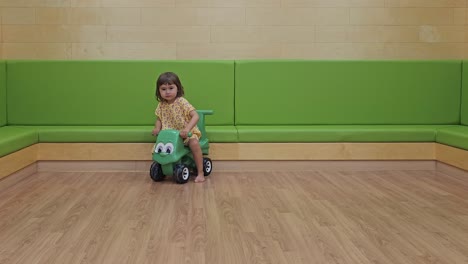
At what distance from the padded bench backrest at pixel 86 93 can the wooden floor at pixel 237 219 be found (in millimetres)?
898

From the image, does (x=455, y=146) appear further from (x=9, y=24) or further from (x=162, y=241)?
(x=9, y=24)

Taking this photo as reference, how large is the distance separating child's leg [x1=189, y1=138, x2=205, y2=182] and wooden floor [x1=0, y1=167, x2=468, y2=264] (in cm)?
9

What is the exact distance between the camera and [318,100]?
20.1 ft

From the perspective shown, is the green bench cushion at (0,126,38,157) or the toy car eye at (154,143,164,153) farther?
the toy car eye at (154,143,164,153)

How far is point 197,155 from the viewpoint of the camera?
16.6ft

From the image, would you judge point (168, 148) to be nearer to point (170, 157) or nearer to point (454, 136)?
point (170, 157)

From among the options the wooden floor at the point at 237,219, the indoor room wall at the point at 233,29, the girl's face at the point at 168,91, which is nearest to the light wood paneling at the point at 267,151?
the wooden floor at the point at 237,219

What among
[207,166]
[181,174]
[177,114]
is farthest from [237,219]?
[177,114]

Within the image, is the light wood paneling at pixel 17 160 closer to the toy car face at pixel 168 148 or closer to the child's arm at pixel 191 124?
the toy car face at pixel 168 148

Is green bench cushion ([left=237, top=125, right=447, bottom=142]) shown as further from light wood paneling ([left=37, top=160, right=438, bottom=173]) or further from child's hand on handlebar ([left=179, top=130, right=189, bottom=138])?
child's hand on handlebar ([left=179, top=130, right=189, bottom=138])

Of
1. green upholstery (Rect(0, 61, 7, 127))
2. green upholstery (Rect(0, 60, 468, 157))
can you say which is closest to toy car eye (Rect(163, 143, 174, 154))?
green upholstery (Rect(0, 60, 468, 157))

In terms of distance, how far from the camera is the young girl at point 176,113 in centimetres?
505

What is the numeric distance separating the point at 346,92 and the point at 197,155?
1934mm

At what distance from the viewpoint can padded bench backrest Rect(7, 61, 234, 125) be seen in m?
6.00
